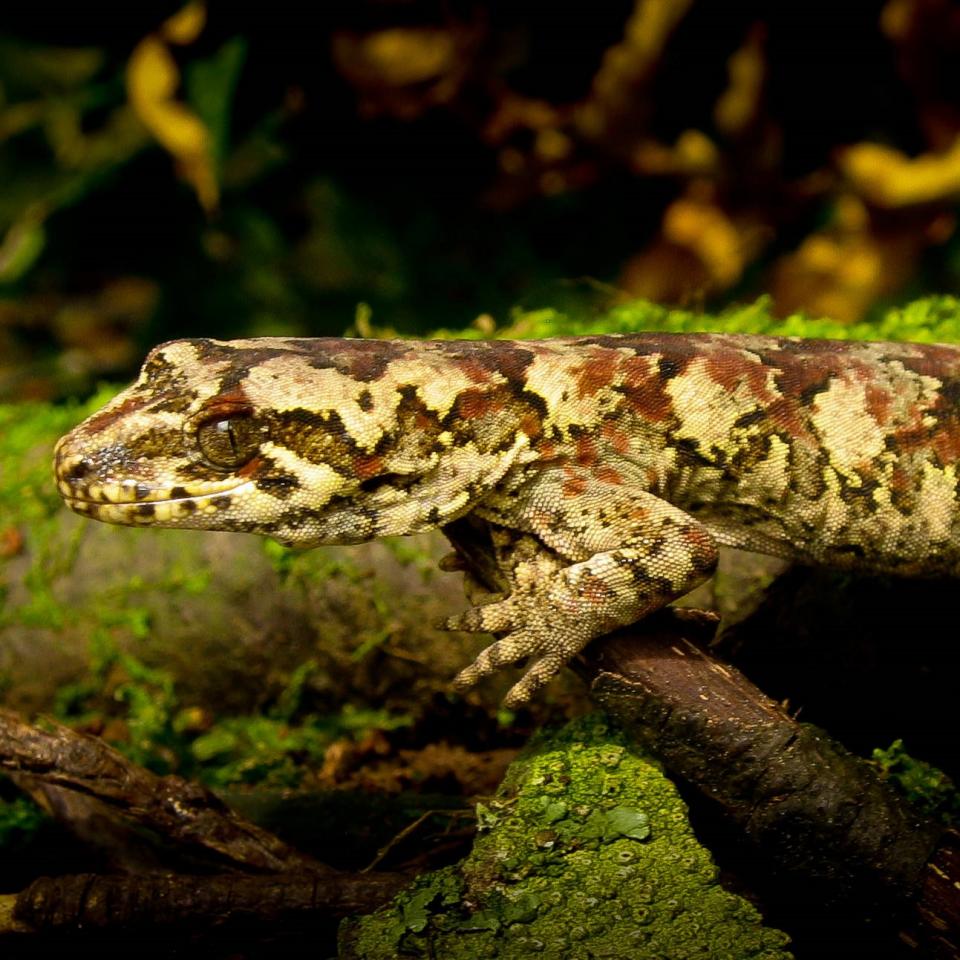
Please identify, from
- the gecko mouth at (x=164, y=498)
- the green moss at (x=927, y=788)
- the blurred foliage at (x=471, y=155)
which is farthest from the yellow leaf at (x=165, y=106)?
the green moss at (x=927, y=788)

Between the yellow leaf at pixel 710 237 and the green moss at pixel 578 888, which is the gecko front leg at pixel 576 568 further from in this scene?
the yellow leaf at pixel 710 237

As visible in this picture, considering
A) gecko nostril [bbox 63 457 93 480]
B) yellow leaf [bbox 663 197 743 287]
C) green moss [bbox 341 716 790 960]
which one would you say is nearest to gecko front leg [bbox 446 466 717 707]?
green moss [bbox 341 716 790 960]

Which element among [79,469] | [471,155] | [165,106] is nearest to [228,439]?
[79,469]

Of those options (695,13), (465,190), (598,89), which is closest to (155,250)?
(465,190)

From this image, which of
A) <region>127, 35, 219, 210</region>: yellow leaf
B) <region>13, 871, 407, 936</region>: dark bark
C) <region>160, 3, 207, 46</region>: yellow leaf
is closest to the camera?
<region>13, 871, 407, 936</region>: dark bark

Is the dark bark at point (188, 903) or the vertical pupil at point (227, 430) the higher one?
the vertical pupil at point (227, 430)

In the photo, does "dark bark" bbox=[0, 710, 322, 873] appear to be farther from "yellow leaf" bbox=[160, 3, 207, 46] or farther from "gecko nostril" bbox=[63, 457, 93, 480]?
"yellow leaf" bbox=[160, 3, 207, 46]
